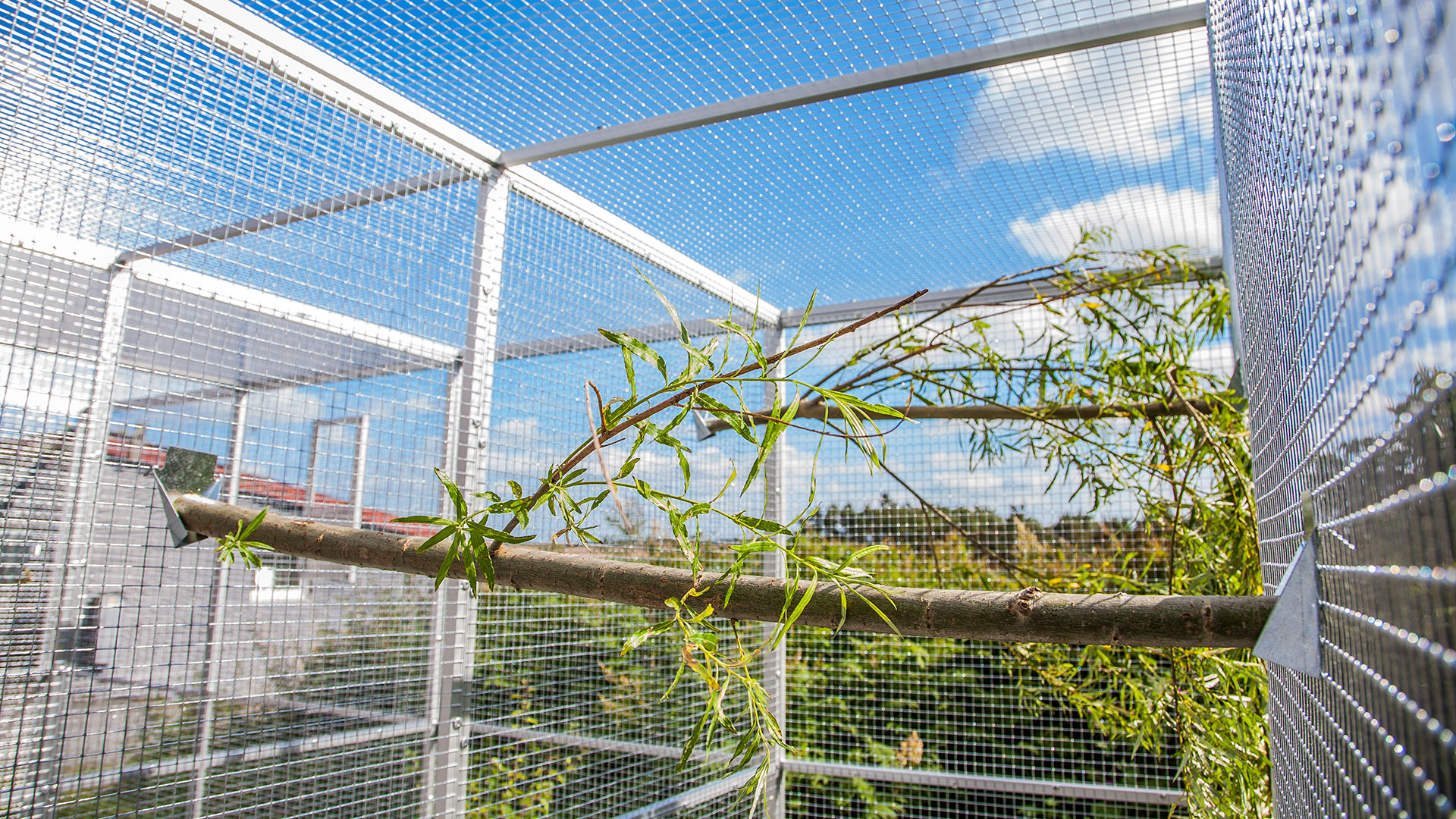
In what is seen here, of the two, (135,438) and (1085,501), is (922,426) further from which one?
(135,438)

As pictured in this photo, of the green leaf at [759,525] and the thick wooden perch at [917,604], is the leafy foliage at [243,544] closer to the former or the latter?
the thick wooden perch at [917,604]

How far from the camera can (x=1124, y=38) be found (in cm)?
109

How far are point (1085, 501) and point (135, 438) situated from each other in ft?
6.16

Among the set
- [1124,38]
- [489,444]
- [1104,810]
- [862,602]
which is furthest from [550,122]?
[1104,810]

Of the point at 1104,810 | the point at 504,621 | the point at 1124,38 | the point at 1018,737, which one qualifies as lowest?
the point at 1104,810

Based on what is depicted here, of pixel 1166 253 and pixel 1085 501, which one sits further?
pixel 1085 501

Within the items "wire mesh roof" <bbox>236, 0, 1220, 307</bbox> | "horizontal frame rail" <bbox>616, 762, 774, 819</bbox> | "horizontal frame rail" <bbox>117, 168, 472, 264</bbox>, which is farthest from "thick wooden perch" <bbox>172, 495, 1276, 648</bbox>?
"horizontal frame rail" <bbox>616, 762, 774, 819</bbox>

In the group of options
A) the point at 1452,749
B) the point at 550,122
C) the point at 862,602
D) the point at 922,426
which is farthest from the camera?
the point at 922,426

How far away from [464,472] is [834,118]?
85 centimetres

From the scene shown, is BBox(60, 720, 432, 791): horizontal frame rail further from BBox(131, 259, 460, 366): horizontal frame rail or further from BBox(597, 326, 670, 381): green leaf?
BBox(597, 326, 670, 381): green leaf

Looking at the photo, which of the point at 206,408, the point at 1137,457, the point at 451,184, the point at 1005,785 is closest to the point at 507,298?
the point at 451,184

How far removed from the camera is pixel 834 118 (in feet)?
4.29

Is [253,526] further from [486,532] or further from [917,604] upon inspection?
[917,604]

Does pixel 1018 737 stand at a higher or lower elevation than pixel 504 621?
lower
